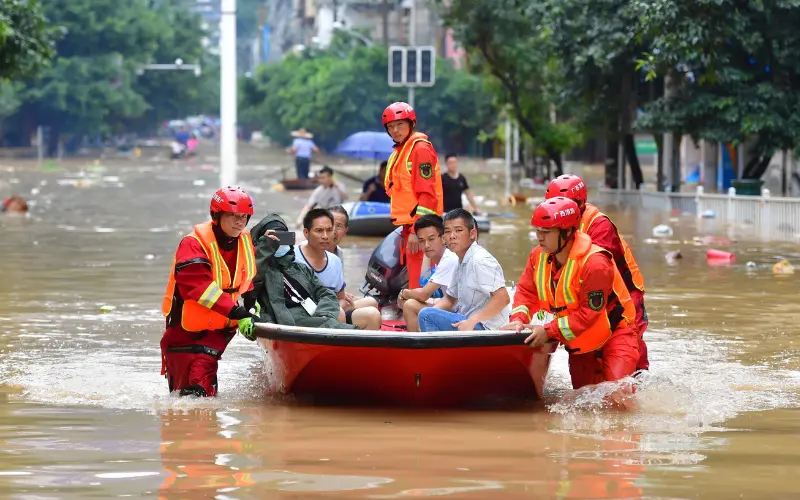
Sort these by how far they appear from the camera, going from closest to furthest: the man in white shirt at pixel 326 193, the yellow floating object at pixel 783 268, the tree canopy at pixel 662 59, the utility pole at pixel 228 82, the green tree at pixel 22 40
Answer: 1. the yellow floating object at pixel 783 268
2. the man in white shirt at pixel 326 193
3. the tree canopy at pixel 662 59
4. the green tree at pixel 22 40
5. the utility pole at pixel 228 82

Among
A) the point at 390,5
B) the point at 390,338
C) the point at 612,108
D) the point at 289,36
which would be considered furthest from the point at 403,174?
the point at 289,36

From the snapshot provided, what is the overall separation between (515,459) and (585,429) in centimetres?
93

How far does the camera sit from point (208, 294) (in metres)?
8.69

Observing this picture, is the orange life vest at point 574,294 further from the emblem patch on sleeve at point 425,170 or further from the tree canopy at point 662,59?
the tree canopy at point 662,59

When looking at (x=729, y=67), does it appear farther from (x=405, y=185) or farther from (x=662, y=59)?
(x=405, y=185)

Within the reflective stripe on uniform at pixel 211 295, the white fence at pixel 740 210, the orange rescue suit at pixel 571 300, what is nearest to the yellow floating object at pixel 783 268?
the white fence at pixel 740 210

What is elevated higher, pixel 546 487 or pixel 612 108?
pixel 612 108

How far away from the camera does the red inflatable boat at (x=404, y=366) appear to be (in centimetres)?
838

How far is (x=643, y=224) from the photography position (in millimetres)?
26391

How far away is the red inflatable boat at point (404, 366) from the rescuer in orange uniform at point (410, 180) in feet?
7.32

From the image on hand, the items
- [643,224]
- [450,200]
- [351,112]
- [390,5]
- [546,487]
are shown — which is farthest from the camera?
[390,5]

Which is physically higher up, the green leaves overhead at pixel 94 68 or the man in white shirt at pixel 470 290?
the green leaves overhead at pixel 94 68

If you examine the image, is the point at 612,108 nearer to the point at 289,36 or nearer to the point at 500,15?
the point at 500,15

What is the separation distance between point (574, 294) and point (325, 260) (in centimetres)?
196
